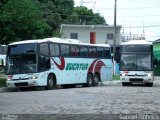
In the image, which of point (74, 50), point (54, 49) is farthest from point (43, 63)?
point (74, 50)

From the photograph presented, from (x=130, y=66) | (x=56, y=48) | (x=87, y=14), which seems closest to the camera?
(x=56, y=48)

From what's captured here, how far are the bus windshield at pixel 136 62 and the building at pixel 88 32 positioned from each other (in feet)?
121

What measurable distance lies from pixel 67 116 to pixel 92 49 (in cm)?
2328

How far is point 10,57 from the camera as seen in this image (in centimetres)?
3097

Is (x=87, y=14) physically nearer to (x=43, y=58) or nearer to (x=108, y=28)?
(x=108, y=28)

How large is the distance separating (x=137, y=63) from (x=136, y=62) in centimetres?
11

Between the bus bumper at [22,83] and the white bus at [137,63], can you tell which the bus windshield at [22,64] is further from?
the white bus at [137,63]

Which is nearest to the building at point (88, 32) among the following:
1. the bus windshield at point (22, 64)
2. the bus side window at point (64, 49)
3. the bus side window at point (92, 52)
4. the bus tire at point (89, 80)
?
the bus side window at point (92, 52)

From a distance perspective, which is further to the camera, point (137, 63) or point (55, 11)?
point (55, 11)

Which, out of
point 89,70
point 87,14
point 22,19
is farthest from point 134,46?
point 87,14

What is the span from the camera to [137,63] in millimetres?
34750

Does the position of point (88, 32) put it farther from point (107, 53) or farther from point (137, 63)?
point (137, 63)

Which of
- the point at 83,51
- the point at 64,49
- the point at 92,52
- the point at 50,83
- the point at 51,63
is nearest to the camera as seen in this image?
the point at 51,63

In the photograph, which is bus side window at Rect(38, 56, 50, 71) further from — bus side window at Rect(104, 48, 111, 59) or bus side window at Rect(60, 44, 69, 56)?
bus side window at Rect(104, 48, 111, 59)
